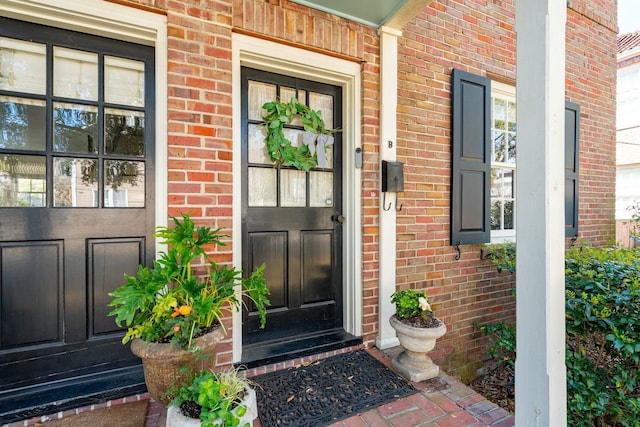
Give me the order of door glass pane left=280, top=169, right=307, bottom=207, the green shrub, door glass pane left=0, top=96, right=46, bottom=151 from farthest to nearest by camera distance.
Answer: door glass pane left=280, top=169, right=307, bottom=207 → the green shrub → door glass pane left=0, top=96, right=46, bottom=151

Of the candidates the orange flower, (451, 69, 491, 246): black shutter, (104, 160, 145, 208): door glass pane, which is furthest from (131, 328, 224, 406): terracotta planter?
(451, 69, 491, 246): black shutter

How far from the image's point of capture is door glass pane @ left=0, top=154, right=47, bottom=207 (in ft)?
5.43

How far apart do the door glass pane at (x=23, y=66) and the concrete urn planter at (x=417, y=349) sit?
2.71 m

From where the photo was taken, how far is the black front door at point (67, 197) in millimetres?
1654

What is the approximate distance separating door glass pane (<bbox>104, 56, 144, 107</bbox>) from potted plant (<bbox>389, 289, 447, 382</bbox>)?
7.44 feet

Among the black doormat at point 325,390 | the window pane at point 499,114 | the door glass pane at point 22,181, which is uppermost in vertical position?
the window pane at point 499,114

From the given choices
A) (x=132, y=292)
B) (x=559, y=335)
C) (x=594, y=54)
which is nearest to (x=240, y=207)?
(x=132, y=292)

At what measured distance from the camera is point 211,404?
119 centimetres

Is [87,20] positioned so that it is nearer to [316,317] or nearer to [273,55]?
[273,55]

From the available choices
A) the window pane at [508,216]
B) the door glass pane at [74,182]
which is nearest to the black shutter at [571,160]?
the window pane at [508,216]

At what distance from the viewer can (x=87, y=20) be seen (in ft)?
5.58

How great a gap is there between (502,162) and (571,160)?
41.1 inches

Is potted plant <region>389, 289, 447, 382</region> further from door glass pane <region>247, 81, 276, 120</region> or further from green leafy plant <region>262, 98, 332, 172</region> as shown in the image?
door glass pane <region>247, 81, 276, 120</region>

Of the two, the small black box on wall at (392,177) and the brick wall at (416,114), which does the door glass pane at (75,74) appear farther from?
the small black box on wall at (392,177)
